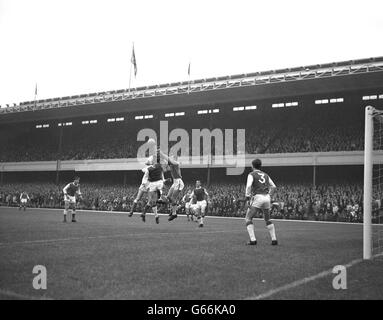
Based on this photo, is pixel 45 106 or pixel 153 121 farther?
pixel 45 106

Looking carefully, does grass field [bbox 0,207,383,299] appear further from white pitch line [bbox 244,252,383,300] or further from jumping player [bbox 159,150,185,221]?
jumping player [bbox 159,150,185,221]

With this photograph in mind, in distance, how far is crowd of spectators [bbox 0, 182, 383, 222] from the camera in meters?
31.2

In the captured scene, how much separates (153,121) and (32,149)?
1915 centimetres

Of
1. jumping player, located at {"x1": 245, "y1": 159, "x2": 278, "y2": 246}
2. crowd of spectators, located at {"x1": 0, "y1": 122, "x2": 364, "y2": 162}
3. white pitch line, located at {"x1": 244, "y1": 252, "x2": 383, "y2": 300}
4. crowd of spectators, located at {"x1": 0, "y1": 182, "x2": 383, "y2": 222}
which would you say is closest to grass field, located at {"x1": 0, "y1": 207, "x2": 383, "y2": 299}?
white pitch line, located at {"x1": 244, "y1": 252, "x2": 383, "y2": 300}

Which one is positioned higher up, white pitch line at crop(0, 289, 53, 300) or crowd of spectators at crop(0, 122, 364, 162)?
crowd of spectators at crop(0, 122, 364, 162)

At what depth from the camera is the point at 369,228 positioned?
8.99m

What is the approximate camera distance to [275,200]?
34406 millimetres

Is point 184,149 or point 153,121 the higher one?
point 153,121
